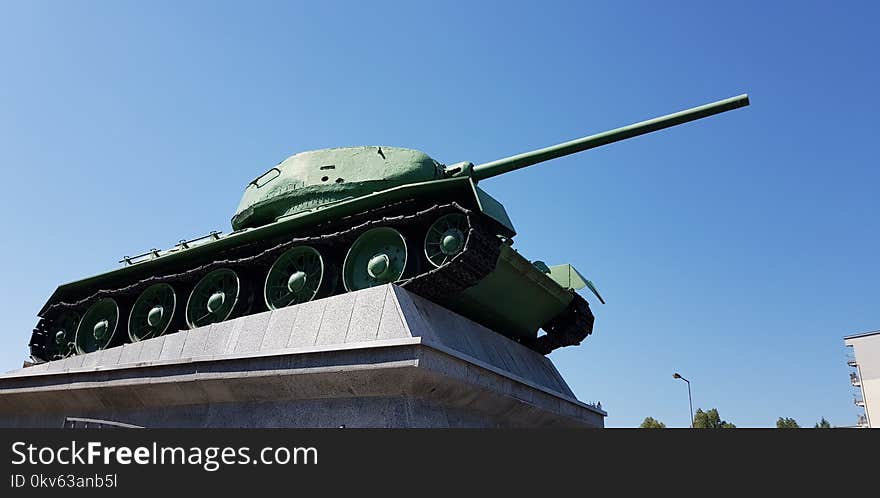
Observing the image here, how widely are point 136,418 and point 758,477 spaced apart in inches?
438

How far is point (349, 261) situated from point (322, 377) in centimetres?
276

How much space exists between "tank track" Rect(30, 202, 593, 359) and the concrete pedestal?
54 cm

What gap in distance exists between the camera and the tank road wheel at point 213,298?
13777mm

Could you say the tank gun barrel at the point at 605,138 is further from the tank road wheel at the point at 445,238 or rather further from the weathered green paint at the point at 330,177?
the tank road wheel at the point at 445,238

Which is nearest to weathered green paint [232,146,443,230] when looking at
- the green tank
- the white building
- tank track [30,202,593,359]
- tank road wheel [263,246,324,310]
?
the green tank

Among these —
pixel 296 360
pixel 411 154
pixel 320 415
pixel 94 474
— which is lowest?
pixel 94 474

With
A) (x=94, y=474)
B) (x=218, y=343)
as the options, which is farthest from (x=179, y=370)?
(x=94, y=474)

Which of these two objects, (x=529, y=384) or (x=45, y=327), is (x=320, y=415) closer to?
(x=529, y=384)

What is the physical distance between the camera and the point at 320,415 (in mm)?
10648

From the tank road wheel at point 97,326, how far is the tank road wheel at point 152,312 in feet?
2.06

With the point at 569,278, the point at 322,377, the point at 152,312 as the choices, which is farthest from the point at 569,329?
the point at 152,312

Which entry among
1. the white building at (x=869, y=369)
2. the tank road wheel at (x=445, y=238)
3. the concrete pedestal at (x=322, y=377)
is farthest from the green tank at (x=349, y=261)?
the white building at (x=869, y=369)

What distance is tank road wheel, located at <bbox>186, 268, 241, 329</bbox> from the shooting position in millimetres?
13777

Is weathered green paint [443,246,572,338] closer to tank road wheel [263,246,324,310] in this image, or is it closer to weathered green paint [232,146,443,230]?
tank road wheel [263,246,324,310]
